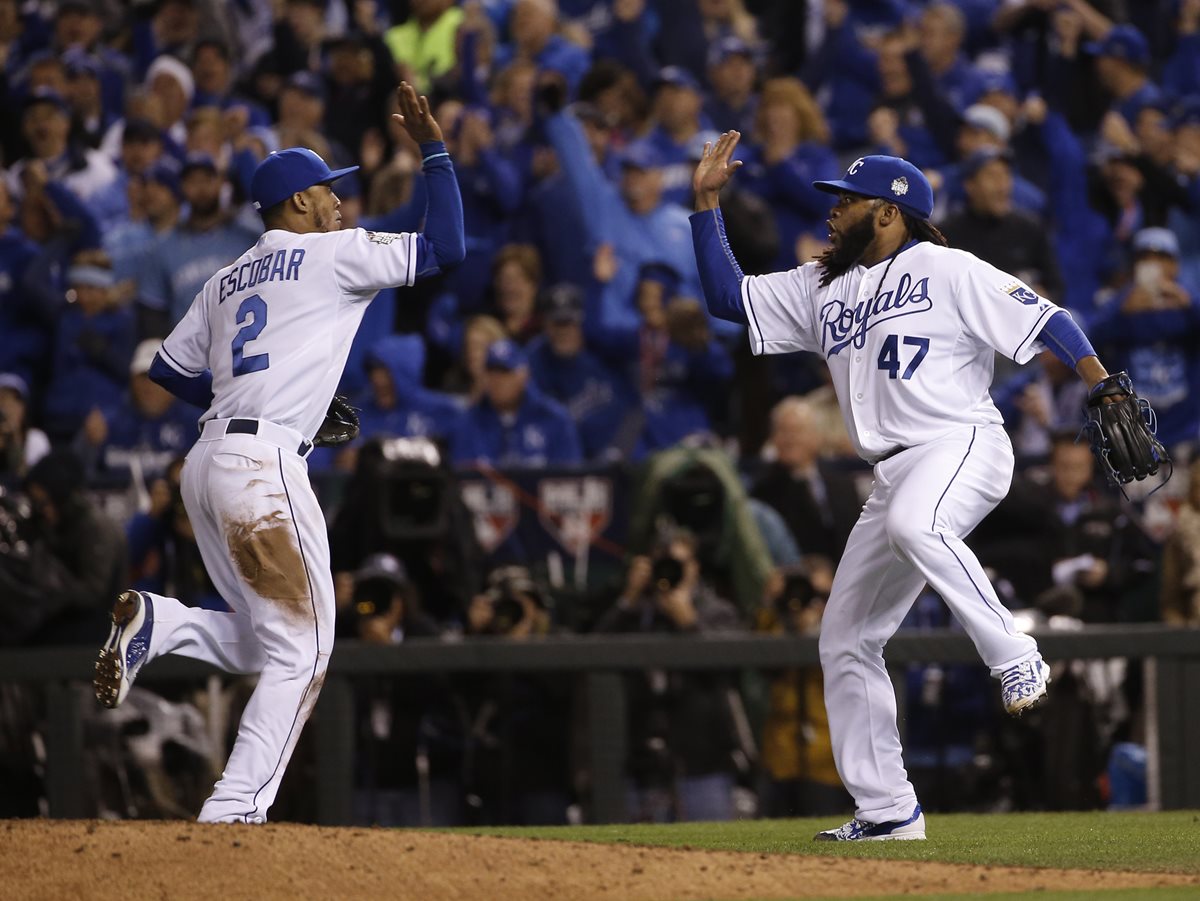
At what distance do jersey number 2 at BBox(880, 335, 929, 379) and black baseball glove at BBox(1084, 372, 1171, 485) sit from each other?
0.48 metres

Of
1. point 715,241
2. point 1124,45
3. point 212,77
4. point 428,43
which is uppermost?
point 428,43

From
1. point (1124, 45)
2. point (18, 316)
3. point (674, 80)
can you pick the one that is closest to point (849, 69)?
point (674, 80)

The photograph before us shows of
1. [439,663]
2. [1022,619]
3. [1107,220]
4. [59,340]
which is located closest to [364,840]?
[439,663]

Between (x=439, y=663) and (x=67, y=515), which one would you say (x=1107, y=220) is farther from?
(x=67, y=515)

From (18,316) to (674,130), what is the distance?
3.85m

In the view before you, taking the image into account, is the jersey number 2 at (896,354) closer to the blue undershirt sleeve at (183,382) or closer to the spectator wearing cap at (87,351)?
the blue undershirt sleeve at (183,382)

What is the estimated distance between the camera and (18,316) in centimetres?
1136

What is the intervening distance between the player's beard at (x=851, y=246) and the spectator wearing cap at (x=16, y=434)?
4.75 m

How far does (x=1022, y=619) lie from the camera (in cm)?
829

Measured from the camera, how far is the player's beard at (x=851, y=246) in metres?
6.04

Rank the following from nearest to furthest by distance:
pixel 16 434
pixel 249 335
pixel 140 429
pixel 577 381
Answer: pixel 249 335 → pixel 16 434 → pixel 140 429 → pixel 577 381

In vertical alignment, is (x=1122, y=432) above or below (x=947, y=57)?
below

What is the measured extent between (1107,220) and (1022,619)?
4.15 m

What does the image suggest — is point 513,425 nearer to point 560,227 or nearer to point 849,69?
point 560,227
